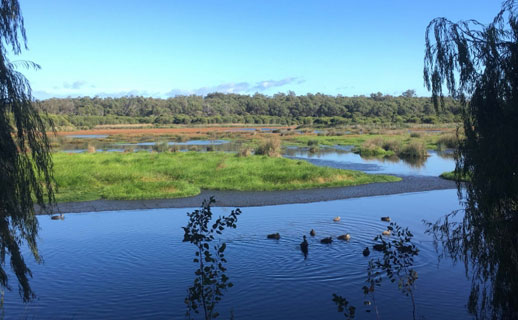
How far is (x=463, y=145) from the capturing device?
366 inches

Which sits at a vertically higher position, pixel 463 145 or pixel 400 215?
pixel 463 145

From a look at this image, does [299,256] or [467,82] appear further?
[299,256]

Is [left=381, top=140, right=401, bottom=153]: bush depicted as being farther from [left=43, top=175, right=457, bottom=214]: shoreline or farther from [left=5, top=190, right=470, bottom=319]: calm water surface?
[left=5, top=190, right=470, bottom=319]: calm water surface

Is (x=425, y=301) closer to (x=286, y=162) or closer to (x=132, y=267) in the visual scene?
(x=132, y=267)

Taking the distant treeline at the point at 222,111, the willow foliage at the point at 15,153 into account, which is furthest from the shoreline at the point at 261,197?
the distant treeline at the point at 222,111

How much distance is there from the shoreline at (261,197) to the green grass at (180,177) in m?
0.84

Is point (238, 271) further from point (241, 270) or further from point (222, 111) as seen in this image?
point (222, 111)

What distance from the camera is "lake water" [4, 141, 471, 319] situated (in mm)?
10938

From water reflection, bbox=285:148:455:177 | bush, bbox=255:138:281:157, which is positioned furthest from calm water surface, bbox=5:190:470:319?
bush, bbox=255:138:281:157

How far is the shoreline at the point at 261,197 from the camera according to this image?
23.7 m

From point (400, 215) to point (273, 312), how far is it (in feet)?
38.7

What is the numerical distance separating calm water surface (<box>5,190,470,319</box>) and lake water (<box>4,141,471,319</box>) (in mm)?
26

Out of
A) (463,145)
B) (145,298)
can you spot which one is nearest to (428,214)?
(463,145)

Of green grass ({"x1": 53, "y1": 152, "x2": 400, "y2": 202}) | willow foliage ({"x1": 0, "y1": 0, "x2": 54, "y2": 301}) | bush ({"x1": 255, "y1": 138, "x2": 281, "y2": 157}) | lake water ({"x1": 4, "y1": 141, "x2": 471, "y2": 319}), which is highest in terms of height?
willow foliage ({"x1": 0, "y1": 0, "x2": 54, "y2": 301})
